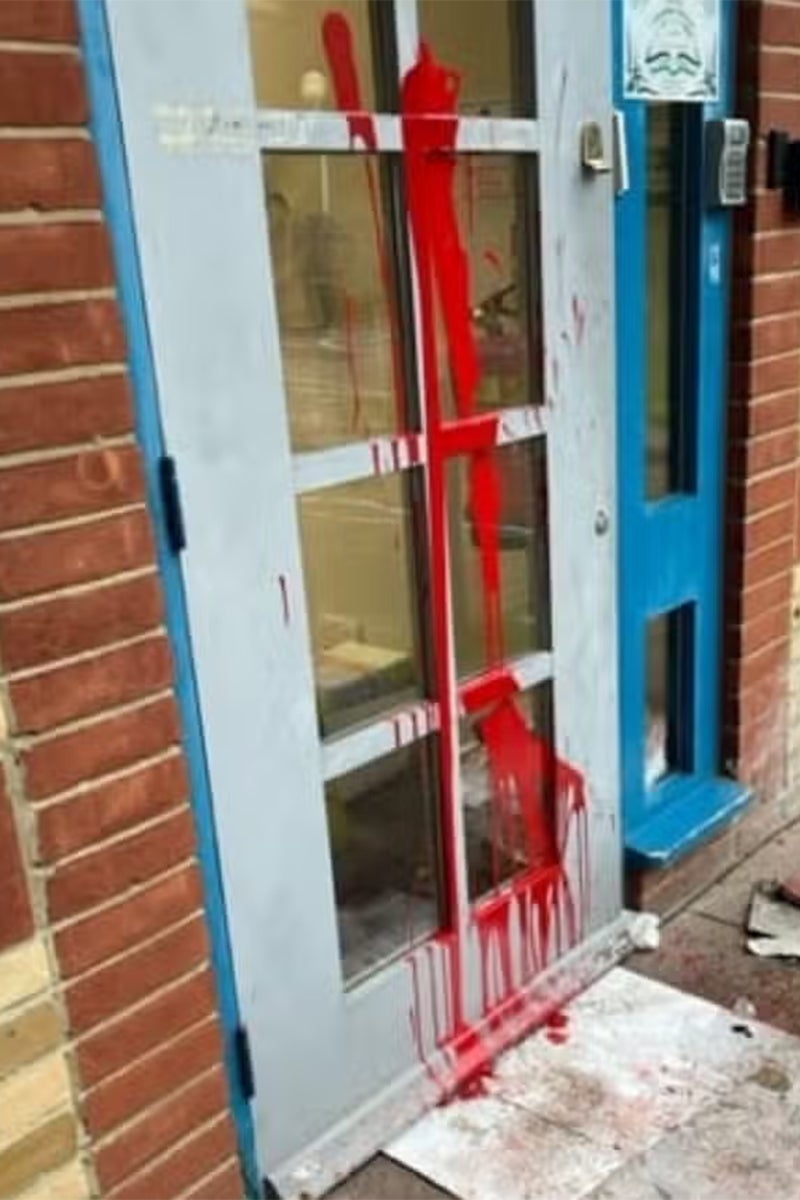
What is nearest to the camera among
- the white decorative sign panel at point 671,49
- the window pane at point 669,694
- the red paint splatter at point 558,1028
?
the white decorative sign panel at point 671,49

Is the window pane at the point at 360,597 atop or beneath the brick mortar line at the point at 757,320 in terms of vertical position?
beneath

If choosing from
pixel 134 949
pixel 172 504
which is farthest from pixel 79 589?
pixel 134 949

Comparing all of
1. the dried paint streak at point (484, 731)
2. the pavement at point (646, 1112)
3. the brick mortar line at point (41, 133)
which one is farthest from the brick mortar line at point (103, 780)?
the pavement at point (646, 1112)

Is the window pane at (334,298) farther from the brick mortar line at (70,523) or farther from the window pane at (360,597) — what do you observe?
the brick mortar line at (70,523)

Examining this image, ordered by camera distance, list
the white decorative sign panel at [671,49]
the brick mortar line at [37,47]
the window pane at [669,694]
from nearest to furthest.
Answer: the brick mortar line at [37,47], the white decorative sign panel at [671,49], the window pane at [669,694]

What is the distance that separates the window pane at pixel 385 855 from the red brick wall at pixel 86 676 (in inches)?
14.4

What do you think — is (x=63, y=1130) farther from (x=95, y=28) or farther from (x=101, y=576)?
(x=95, y=28)

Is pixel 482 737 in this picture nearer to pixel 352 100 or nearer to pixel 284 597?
pixel 284 597

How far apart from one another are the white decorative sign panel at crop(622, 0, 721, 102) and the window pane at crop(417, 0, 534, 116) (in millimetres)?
288

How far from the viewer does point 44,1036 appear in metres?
1.44

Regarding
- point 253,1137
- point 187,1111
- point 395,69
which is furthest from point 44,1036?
point 395,69

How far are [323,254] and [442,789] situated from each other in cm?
91

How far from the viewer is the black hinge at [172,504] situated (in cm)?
150

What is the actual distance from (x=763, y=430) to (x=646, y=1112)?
4.64ft
